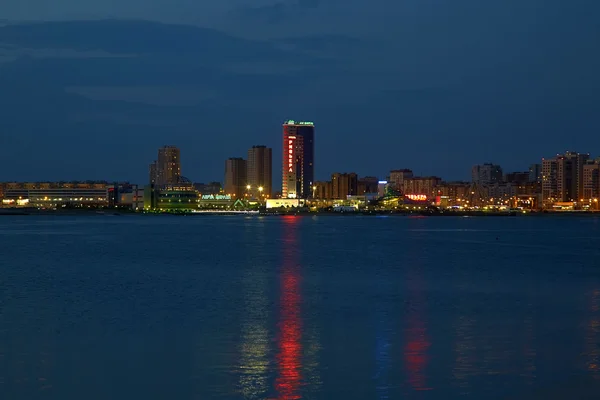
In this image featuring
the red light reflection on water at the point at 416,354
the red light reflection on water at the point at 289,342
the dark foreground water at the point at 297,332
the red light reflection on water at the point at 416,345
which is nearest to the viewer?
the red light reflection on water at the point at 289,342

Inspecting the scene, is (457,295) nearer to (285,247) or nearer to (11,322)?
(11,322)

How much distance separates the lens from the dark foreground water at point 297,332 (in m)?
12.5

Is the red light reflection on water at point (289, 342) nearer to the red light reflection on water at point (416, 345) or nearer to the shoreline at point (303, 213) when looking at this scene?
the red light reflection on water at point (416, 345)

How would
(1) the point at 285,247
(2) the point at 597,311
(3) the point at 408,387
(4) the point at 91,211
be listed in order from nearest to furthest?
(3) the point at 408,387 < (2) the point at 597,311 < (1) the point at 285,247 < (4) the point at 91,211

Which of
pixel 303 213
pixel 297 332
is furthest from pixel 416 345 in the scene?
pixel 303 213

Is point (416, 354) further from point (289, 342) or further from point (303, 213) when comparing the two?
point (303, 213)

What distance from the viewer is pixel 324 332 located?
1742cm

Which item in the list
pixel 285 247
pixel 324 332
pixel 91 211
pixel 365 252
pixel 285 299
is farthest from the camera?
pixel 91 211

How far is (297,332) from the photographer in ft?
57.0

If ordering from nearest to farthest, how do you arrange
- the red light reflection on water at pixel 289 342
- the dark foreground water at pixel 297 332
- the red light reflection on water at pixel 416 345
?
the red light reflection on water at pixel 289 342 → the dark foreground water at pixel 297 332 → the red light reflection on water at pixel 416 345

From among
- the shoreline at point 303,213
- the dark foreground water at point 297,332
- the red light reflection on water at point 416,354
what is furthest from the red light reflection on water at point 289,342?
the shoreline at point 303,213

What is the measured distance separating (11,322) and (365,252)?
2999 centimetres

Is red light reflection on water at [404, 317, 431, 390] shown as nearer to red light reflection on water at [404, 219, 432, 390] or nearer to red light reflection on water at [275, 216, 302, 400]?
red light reflection on water at [404, 219, 432, 390]

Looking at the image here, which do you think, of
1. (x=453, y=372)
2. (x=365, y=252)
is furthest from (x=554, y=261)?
(x=453, y=372)
